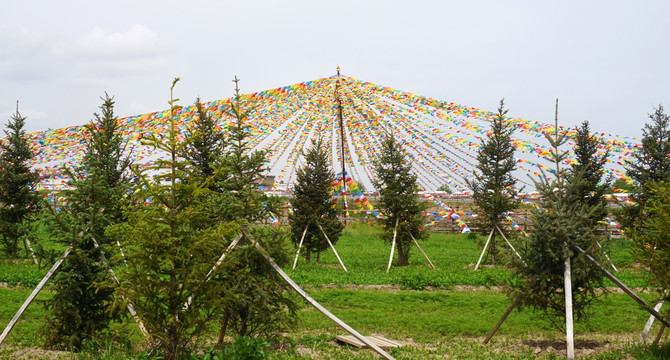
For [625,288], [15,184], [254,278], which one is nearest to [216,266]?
[254,278]

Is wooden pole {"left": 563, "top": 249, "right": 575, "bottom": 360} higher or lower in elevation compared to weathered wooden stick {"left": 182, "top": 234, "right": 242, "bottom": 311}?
lower

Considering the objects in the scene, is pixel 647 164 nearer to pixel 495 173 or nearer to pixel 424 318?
pixel 495 173

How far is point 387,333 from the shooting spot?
447 inches

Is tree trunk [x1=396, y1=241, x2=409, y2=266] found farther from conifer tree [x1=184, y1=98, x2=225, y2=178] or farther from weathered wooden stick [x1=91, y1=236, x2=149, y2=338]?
weathered wooden stick [x1=91, y1=236, x2=149, y2=338]

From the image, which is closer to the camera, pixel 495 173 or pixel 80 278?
pixel 80 278

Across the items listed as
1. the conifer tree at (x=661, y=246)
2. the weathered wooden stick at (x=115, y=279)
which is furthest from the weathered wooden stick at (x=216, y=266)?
the conifer tree at (x=661, y=246)

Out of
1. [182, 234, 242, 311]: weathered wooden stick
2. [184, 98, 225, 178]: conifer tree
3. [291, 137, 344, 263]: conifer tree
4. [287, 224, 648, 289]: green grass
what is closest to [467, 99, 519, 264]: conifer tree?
[287, 224, 648, 289]: green grass

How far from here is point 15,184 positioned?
20.2 metres

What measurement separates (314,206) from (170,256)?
14685 mm

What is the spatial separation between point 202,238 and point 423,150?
1818cm

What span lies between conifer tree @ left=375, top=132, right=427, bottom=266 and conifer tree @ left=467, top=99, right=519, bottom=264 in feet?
8.17

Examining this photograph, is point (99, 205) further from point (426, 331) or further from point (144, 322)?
point (426, 331)

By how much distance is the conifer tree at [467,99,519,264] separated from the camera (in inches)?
830

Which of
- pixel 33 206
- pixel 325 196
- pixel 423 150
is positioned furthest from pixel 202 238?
pixel 423 150
